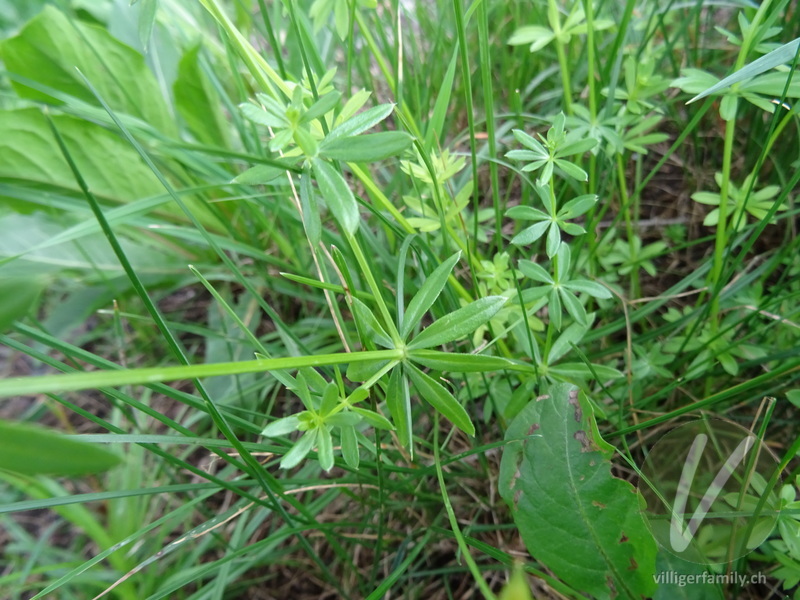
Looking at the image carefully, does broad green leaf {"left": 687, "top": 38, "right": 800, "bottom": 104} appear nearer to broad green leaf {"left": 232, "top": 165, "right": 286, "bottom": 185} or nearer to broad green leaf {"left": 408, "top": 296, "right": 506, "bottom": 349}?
broad green leaf {"left": 408, "top": 296, "right": 506, "bottom": 349}

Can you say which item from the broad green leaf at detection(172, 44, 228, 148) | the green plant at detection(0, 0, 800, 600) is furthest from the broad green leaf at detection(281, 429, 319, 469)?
the broad green leaf at detection(172, 44, 228, 148)

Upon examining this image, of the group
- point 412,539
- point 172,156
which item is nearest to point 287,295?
point 172,156

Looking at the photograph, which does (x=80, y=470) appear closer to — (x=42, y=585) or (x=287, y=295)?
(x=287, y=295)

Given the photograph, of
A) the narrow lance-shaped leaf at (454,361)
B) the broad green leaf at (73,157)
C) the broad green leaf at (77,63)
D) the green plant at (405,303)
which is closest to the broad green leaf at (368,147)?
the green plant at (405,303)

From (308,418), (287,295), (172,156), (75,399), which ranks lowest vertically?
(75,399)

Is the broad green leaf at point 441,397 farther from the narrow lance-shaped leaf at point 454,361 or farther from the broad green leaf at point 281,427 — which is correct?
the broad green leaf at point 281,427

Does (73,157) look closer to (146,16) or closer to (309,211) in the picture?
(146,16)
